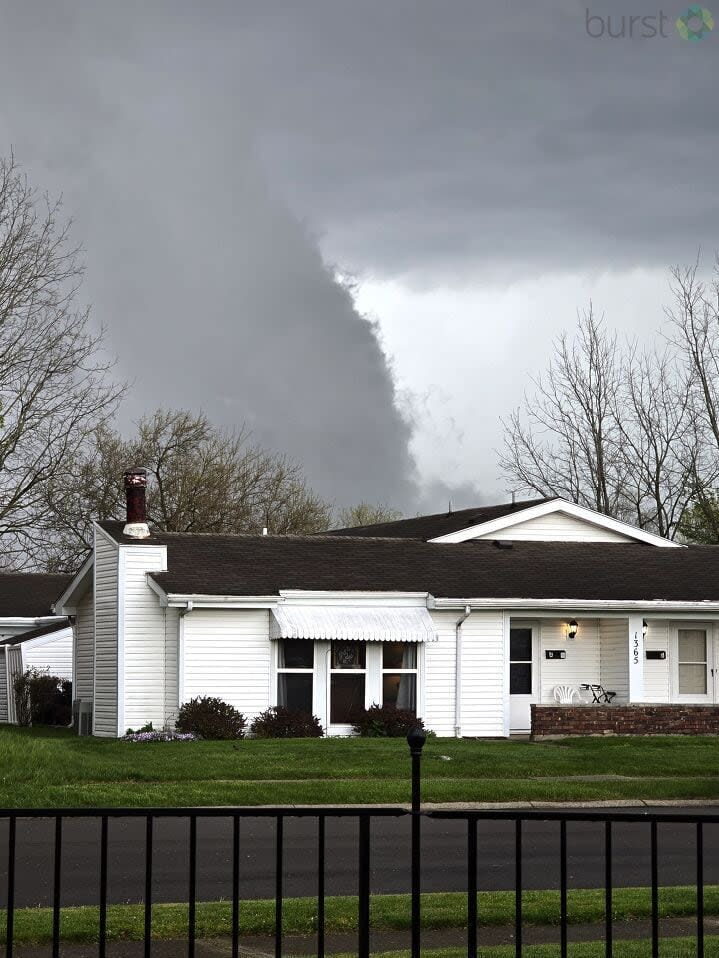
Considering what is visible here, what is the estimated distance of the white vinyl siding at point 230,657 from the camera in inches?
1209

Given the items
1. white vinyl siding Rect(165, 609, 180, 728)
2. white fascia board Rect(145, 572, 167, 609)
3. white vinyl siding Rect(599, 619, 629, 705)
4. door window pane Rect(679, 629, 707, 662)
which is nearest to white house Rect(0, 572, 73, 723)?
white fascia board Rect(145, 572, 167, 609)

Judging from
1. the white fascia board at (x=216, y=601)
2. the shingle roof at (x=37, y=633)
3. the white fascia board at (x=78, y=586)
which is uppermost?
the white fascia board at (x=78, y=586)

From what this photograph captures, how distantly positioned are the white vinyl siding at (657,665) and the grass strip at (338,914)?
22847mm

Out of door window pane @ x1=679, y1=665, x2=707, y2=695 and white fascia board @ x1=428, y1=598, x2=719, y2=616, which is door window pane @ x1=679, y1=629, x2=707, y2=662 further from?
white fascia board @ x1=428, y1=598, x2=719, y2=616

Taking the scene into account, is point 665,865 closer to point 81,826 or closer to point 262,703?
point 81,826

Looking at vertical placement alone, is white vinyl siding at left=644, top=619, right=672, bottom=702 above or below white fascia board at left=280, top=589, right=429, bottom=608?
below

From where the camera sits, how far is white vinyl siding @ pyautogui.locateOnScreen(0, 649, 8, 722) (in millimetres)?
45312

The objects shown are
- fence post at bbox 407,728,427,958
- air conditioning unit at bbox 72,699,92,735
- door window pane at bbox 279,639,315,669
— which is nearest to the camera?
fence post at bbox 407,728,427,958

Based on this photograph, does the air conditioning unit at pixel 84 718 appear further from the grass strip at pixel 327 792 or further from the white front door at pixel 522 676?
the grass strip at pixel 327 792

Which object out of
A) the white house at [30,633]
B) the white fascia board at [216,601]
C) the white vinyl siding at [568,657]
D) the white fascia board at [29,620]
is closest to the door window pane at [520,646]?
the white vinyl siding at [568,657]

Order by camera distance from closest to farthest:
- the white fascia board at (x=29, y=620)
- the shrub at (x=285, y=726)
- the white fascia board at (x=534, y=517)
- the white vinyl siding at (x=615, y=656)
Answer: the shrub at (x=285, y=726)
the white vinyl siding at (x=615, y=656)
the white fascia board at (x=534, y=517)
the white fascia board at (x=29, y=620)

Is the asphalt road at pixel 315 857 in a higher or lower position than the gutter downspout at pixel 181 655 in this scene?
lower

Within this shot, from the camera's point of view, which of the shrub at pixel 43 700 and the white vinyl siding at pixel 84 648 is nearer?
the white vinyl siding at pixel 84 648

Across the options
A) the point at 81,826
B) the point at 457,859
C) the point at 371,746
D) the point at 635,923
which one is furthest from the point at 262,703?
the point at 635,923
